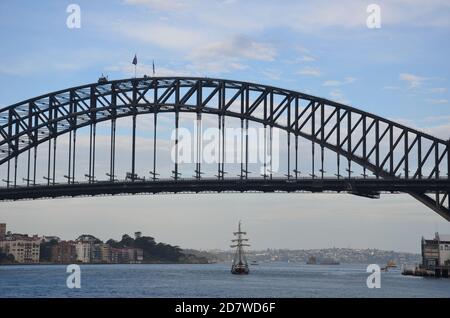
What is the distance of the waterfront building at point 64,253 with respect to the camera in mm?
155500

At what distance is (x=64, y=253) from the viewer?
520 feet

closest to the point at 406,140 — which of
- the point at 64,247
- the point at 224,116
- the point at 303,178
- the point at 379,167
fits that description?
the point at 379,167

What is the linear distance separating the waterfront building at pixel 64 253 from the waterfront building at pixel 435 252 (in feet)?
265

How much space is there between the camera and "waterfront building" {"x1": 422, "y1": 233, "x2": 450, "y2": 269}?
3607 inches

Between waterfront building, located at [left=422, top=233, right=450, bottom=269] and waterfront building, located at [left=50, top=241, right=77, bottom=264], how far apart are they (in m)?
80.8

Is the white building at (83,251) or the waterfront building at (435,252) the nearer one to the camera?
the waterfront building at (435,252)

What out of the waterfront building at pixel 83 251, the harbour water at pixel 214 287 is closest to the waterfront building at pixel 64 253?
the waterfront building at pixel 83 251

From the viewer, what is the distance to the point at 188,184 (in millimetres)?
73750

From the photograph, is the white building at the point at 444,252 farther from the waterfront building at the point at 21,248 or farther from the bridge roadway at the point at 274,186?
the waterfront building at the point at 21,248

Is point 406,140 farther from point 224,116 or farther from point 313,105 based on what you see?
point 224,116

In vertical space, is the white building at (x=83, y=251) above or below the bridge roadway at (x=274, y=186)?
below

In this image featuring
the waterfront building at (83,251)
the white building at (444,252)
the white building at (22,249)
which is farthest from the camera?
the waterfront building at (83,251)

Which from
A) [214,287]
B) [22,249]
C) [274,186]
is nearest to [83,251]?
[22,249]

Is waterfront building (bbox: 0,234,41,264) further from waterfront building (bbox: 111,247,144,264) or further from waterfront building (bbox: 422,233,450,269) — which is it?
waterfront building (bbox: 422,233,450,269)
